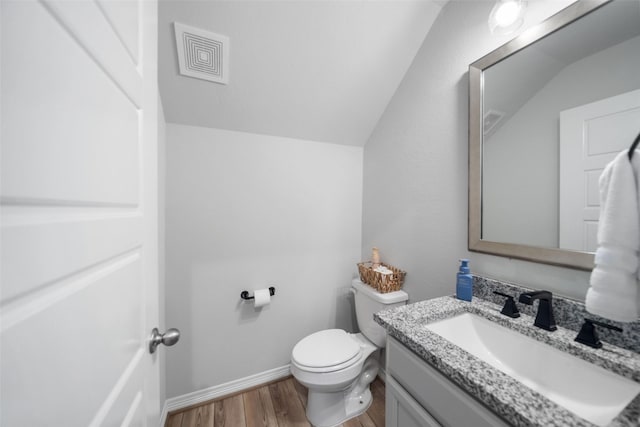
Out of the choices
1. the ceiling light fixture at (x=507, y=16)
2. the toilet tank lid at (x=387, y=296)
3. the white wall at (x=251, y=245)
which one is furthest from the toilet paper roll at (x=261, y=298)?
the ceiling light fixture at (x=507, y=16)

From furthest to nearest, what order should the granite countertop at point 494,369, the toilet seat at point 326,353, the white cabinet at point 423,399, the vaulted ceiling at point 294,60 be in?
the toilet seat at point 326,353 < the vaulted ceiling at point 294,60 < the white cabinet at point 423,399 < the granite countertop at point 494,369

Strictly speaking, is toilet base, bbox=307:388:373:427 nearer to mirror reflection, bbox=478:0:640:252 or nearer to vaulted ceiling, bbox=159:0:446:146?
mirror reflection, bbox=478:0:640:252

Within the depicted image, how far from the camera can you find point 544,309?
76 centimetres

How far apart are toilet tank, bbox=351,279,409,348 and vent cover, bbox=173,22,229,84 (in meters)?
1.54

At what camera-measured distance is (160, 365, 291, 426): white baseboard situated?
4.53 ft

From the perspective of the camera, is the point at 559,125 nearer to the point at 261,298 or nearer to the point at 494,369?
the point at 494,369

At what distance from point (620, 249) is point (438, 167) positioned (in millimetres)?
790

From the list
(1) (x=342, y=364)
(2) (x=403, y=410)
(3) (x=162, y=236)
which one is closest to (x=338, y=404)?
(1) (x=342, y=364)

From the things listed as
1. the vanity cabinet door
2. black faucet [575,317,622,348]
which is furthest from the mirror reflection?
the vanity cabinet door

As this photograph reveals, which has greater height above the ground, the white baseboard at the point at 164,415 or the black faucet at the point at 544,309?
the black faucet at the point at 544,309

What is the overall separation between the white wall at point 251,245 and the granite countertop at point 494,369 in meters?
0.97

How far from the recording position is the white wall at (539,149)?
2.35ft

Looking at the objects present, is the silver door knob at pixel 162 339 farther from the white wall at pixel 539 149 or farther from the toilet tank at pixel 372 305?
the white wall at pixel 539 149

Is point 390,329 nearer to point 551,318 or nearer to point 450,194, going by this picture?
point 551,318
